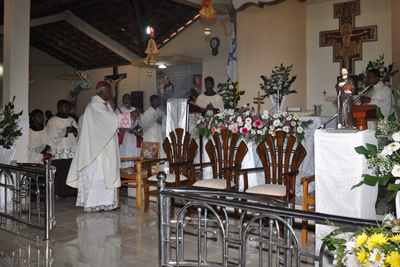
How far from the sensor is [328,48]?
9844 mm

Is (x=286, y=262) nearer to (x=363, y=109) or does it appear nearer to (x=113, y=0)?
(x=363, y=109)

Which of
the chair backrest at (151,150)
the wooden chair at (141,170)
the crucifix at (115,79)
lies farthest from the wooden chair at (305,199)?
the crucifix at (115,79)

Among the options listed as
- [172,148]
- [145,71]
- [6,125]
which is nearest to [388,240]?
[172,148]

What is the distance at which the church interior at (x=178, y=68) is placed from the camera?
3848mm

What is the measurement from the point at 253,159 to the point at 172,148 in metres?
1.22

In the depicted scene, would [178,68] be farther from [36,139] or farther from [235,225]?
[235,225]

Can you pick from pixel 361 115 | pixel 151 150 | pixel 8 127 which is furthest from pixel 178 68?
pixel 361 115

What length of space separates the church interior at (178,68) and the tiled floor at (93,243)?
0.04 ft

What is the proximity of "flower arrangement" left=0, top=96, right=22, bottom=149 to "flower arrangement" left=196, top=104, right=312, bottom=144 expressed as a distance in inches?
117

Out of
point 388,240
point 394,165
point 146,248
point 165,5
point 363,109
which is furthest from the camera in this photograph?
point 165,5

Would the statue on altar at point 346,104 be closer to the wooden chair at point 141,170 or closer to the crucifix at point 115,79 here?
the wooden chair at point 141,170

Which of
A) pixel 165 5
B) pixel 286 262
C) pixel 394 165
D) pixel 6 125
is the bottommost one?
pixel 286 262

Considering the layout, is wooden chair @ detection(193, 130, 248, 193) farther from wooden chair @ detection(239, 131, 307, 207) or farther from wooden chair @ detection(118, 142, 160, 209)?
wooden chair @ detection(118, 142, 160, 209)

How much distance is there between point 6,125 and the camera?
5.89 metres
